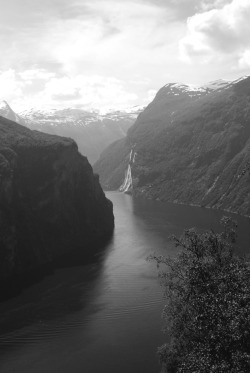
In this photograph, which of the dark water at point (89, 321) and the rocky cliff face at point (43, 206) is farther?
the rocky cliff face at point (43, 206)

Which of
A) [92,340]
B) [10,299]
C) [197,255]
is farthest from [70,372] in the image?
[10,299]

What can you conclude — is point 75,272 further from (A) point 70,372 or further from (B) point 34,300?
(A) point 70,372

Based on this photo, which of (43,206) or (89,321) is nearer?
(89,321)

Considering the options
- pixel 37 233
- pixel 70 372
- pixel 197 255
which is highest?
pixel 197 255

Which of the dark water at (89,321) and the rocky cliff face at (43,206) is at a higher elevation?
the rocky cliff face at (43,206)

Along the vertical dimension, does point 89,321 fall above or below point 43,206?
below
